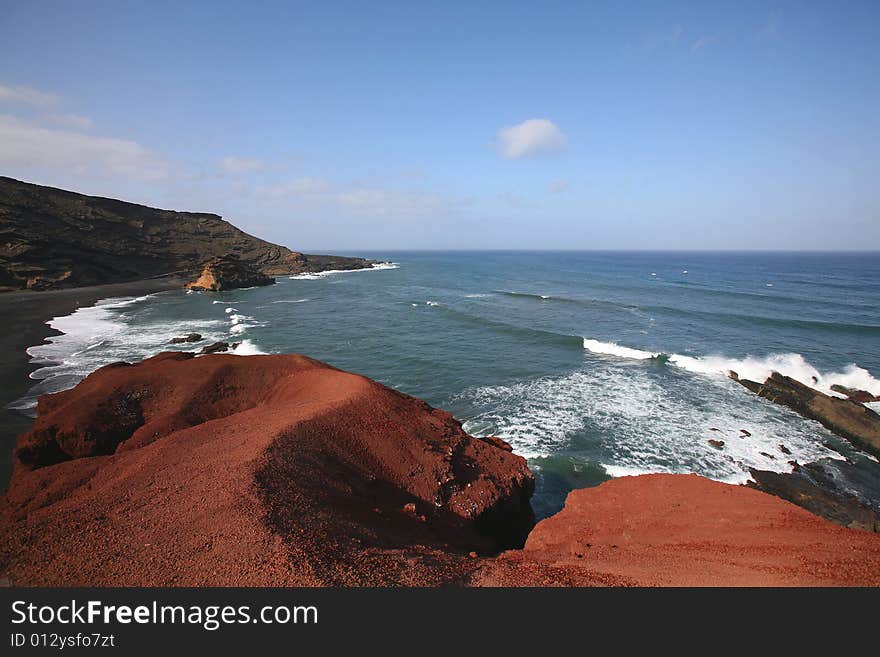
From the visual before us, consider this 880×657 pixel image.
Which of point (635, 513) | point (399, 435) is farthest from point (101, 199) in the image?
point (635, 513)

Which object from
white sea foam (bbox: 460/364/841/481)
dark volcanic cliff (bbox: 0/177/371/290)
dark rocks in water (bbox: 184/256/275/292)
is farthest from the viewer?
dark rocks in water (bbox: 184/256/275/292)

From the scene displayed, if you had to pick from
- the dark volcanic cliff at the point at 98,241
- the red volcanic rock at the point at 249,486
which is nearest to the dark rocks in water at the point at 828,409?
the red volcanic rock at the point at 249,486

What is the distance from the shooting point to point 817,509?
11.9 m

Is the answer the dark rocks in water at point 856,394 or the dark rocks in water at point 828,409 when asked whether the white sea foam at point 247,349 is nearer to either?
the dark rocks in water at point 828,409

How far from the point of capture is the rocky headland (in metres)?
5.29

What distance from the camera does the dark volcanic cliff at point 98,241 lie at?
167 feet

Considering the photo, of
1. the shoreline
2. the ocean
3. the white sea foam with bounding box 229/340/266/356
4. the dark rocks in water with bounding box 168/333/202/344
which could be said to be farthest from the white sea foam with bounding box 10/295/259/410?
the white sea foam with bounding box 229/340/266/356

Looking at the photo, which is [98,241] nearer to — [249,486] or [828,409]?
[249,486]

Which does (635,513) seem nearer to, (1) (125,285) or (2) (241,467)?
(2) (241,467)

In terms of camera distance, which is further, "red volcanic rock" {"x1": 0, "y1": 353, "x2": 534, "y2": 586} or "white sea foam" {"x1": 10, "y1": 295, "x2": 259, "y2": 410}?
"white sea foam" {"x1": 10, "y1": 295, "x2": 259, "y2": 410}

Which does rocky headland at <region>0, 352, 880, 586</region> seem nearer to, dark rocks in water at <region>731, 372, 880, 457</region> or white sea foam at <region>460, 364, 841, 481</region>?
white sea foam at <region>460, 364, 841, 481</region>

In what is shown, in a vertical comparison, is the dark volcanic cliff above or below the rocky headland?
above

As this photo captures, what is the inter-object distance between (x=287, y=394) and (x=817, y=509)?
17.7m

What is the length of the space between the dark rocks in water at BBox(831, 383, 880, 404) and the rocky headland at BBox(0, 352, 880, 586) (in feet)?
65.8
